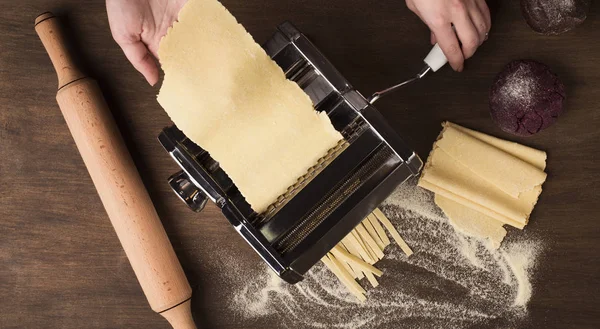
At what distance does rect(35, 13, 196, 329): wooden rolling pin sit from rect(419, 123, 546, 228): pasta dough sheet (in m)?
0.55

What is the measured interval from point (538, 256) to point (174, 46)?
2.81 ft

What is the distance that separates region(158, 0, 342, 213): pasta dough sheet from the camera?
927 millimetres

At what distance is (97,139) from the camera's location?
120 cm

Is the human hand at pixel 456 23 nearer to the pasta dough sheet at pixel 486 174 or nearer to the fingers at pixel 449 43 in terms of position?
the fingers at pixel 449 43

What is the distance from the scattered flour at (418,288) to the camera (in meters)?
1.27

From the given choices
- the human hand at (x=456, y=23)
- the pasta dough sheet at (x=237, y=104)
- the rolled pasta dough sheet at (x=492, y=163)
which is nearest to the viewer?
the pasta dough sheet at (x=237, y=104)

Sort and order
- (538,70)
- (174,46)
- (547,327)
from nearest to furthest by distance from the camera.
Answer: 1. (174,46)
2. (538,70)
3. (547,327)

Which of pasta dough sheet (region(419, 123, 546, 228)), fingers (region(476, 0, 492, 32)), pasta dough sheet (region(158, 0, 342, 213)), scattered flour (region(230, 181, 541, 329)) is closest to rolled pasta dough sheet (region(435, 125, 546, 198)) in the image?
pasta dough sheet (region(419, 123, 546, 228))

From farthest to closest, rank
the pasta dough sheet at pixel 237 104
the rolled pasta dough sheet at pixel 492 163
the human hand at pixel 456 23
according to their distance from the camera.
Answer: the rolled pasta dough sheet at pixel 492 163 < the human hand at pixel 456 23 < the pasta dough sheet at pixel 237 104

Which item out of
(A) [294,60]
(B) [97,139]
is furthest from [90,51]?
(A) [294,60]

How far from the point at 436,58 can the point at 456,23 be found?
9 centimetres

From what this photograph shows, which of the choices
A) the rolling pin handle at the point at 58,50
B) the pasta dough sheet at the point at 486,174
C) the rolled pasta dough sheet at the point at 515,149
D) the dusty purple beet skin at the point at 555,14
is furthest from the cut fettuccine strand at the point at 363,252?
the rolling pin handle at the point at 58,50

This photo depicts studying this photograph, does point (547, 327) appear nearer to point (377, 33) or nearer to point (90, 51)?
point (377, 33)

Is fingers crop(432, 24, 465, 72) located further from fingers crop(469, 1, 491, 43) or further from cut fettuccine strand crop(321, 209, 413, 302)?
cut fettuccine strand crop(321, 209, 413, 302)
